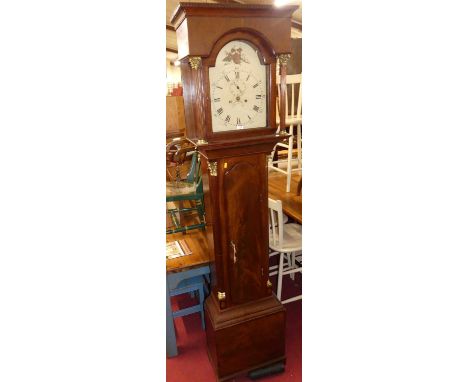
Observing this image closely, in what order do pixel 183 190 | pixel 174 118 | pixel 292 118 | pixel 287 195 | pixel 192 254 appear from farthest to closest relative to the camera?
pixel 174 118, pixel 287 195, pixel 292 118, pixel 183 190, pixel 192 254

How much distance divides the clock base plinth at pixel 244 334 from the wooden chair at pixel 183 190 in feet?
2.03

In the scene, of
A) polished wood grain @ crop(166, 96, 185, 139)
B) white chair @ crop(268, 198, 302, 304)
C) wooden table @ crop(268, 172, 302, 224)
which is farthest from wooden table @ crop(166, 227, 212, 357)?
polished wood grain @ crop(166, 96, 185, 139)

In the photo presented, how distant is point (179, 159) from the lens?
6.67 ft

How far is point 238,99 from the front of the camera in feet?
4.57

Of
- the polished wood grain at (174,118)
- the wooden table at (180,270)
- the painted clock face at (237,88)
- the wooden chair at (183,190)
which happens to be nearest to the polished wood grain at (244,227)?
the painted clock face at (237,88)

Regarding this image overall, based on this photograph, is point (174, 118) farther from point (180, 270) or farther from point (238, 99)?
point (238, 99)

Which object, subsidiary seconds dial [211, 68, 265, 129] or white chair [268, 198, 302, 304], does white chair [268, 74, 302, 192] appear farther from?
subsidiary seconds dial [211, 68, 265, 129]

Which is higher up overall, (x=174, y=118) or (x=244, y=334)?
(x=174, y=118)

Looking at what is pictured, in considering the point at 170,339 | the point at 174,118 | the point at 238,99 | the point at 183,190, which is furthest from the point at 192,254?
the point at 174,118

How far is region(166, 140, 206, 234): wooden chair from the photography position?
6.81 ft

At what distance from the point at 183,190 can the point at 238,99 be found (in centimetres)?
92

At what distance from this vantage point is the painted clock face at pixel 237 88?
1329 mm

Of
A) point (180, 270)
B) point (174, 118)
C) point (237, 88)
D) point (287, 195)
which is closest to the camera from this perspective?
point (237, 88)

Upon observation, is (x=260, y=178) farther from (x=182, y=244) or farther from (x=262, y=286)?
(x=182, y=244)
